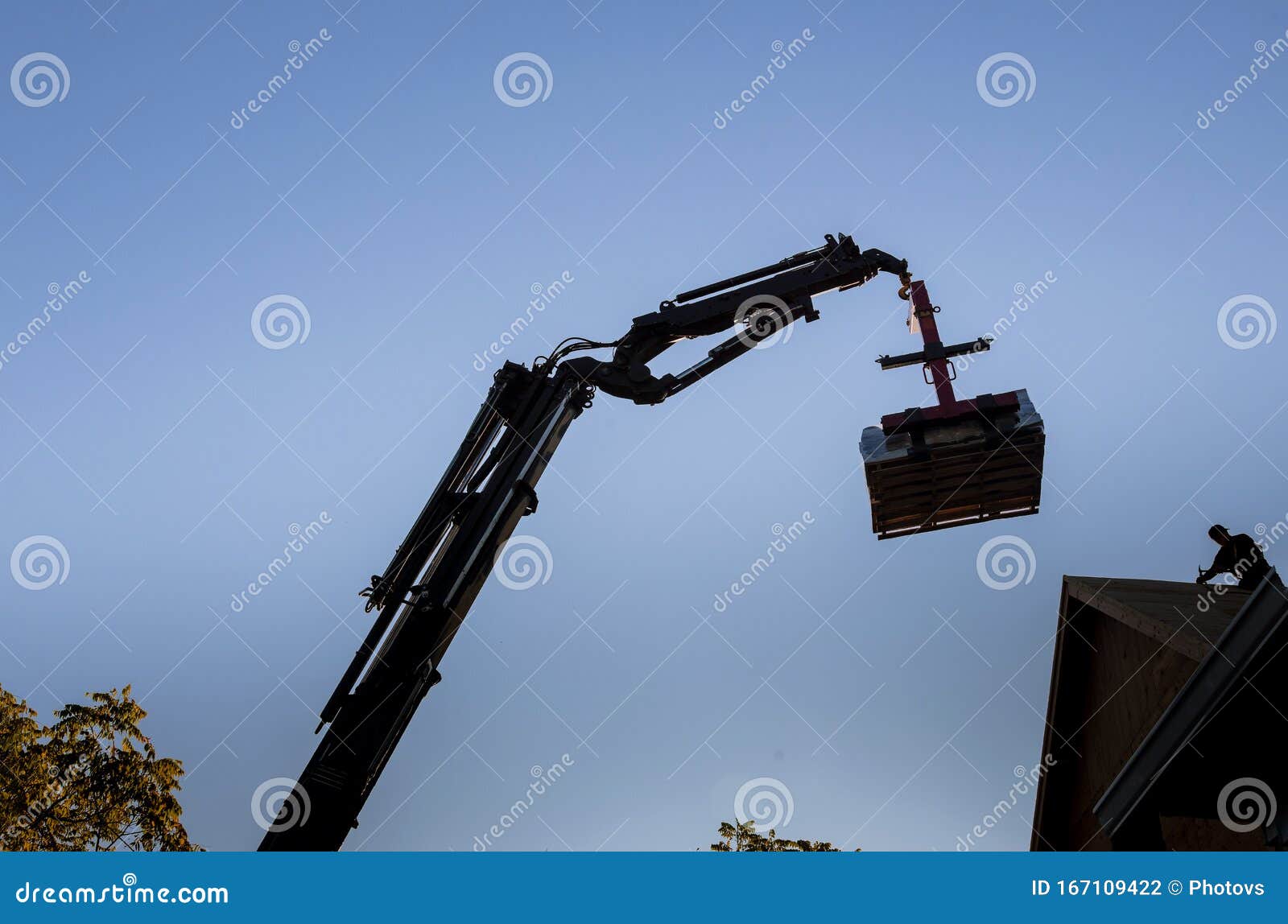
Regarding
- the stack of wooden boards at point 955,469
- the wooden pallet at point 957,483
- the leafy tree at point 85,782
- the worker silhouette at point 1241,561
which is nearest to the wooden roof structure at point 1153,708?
the worker silhouette at point 1241,561

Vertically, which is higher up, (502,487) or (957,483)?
(957,483)

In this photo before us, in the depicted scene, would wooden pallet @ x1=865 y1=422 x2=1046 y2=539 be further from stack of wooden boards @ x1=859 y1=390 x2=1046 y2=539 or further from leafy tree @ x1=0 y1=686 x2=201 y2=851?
leafy tree @ x1=0 y1=686 x2=201 y2=851

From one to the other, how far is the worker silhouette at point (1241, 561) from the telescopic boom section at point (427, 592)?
8703 millimetres

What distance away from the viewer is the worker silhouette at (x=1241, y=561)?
12.3 metres

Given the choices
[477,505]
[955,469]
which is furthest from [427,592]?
[955,469]

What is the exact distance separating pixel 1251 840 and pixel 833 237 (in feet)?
27.7

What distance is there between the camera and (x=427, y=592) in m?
9.45

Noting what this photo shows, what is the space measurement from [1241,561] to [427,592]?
1031 centimetres

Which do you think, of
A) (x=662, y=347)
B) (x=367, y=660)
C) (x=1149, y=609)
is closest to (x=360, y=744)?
(x=367, y=660)

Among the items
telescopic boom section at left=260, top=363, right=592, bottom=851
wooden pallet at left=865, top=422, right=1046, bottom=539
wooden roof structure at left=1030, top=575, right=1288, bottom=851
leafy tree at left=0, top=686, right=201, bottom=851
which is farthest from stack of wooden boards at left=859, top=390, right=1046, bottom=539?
leafy tree at left=0, top=686, right=201, bottom=851

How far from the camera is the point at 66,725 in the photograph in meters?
19.1

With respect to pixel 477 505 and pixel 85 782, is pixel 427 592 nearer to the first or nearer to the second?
pixel 477 505

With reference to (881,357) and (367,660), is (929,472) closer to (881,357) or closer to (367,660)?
(881,357)

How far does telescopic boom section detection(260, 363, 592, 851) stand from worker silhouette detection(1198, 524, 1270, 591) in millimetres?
8703
